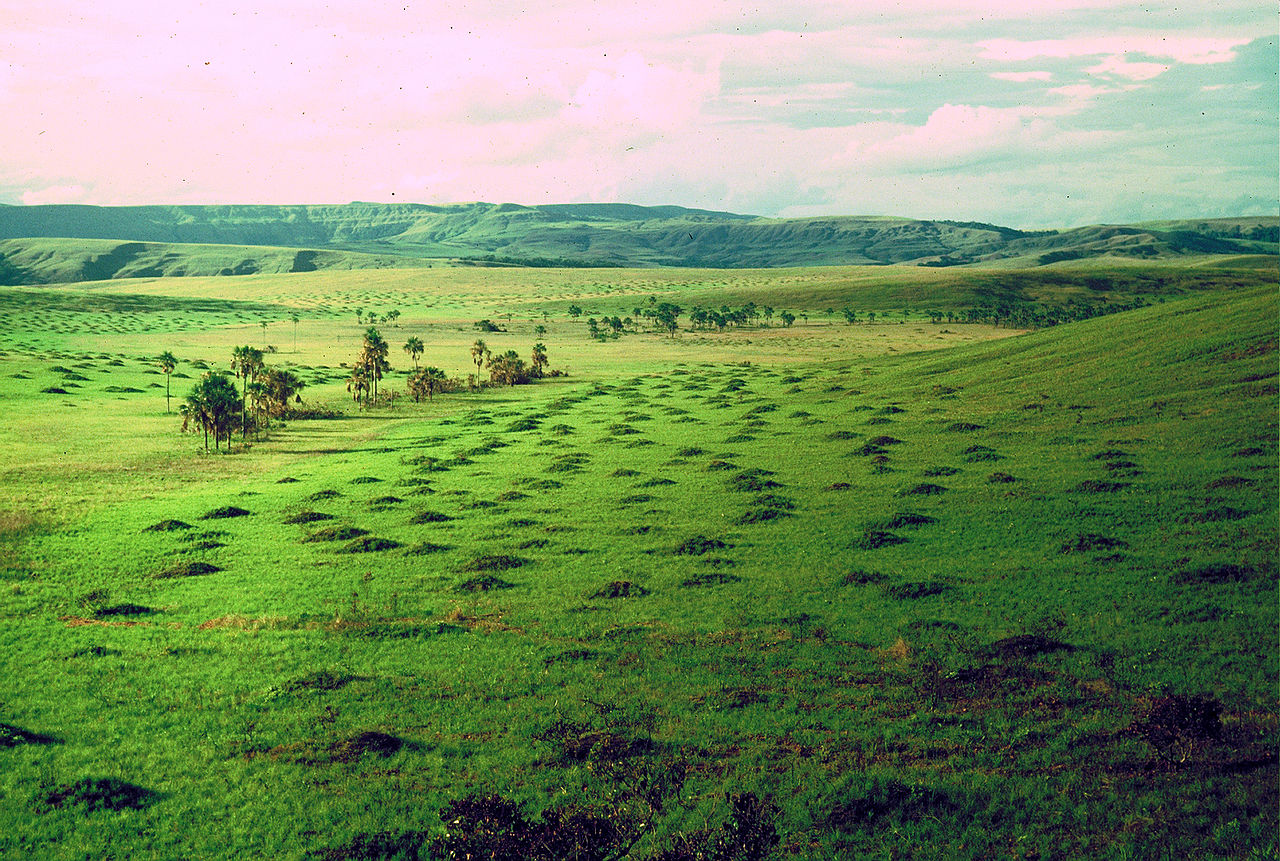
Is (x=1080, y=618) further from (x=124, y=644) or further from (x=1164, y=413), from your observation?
(x=1164, y=413)

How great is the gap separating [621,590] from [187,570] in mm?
20706

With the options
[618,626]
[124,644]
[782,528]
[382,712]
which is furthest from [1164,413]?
[124,644]

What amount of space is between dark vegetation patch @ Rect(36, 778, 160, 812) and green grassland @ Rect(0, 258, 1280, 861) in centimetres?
9

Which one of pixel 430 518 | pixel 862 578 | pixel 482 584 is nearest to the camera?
pixel 862 578

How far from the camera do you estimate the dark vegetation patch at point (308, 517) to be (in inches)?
1976

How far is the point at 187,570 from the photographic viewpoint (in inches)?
1591

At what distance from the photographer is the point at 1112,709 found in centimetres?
2495

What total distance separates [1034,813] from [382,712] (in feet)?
59.5

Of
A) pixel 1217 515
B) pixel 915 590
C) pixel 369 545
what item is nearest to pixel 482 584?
pixel 369 545

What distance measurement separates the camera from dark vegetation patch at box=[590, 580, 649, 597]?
1438 inches

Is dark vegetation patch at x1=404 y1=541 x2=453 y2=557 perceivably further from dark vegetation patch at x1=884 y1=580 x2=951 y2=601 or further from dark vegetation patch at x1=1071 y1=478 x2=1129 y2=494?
dark vegetation patch at x1=1071 y1=478 x2=1129 y2=494

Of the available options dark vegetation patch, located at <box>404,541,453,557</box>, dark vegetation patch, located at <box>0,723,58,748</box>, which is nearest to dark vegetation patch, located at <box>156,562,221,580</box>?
dark vegetation patch, located at <box>404,541,453,557</box>

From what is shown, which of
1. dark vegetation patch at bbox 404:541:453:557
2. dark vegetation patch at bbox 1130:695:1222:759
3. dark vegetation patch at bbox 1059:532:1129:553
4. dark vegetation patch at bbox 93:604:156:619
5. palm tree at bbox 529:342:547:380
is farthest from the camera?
palm tree at bbox 529:342:547:380

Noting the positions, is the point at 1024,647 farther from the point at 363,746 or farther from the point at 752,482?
the point at 752,482
